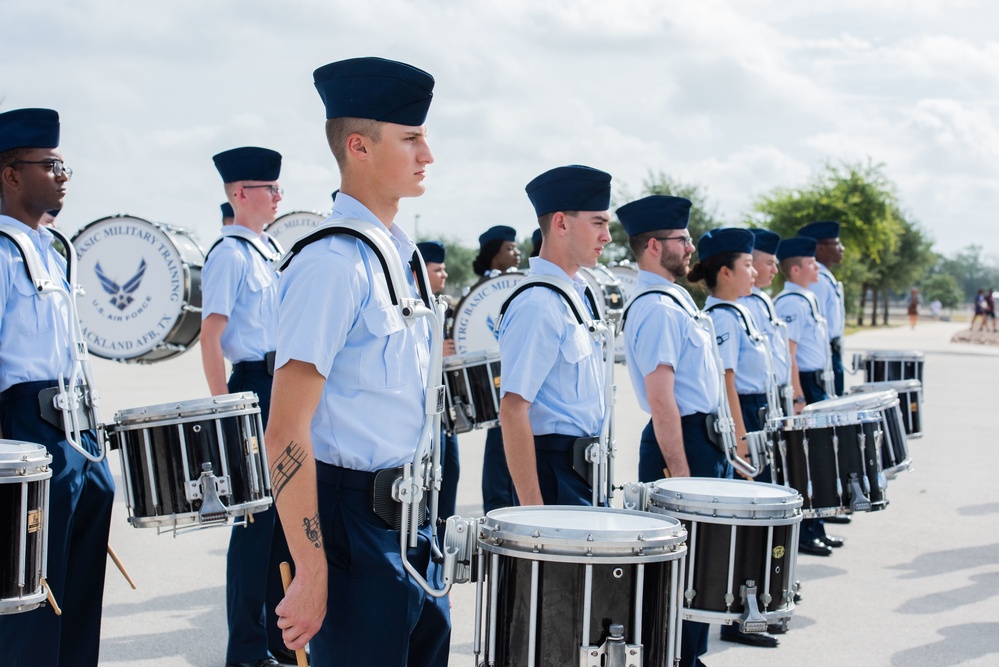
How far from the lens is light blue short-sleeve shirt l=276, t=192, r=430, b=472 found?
2367 millimetres

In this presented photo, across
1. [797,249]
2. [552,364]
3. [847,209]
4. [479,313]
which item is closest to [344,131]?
[552,364]

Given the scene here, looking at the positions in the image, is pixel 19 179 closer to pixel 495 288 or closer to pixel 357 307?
pixel 357 307

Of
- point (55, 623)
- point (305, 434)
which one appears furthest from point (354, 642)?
point (55, 623)

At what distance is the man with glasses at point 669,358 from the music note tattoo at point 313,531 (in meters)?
2.39

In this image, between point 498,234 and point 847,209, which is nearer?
point 498,234

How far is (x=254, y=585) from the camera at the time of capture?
15.1 feet

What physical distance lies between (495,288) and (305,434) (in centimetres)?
585

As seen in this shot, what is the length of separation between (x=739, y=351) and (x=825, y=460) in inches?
46.6

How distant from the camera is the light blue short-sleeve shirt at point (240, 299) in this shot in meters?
4.83

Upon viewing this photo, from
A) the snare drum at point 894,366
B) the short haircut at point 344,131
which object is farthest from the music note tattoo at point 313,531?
the snare drum at point 894,366

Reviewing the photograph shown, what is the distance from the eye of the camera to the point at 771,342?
276 inches

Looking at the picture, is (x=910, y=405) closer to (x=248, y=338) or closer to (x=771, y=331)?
(x=771, y=331)

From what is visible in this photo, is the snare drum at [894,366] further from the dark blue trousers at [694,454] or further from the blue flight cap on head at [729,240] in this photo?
the dark blue trousers at [694,454]

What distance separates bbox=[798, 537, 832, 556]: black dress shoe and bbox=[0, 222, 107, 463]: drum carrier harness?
15.6 feet
